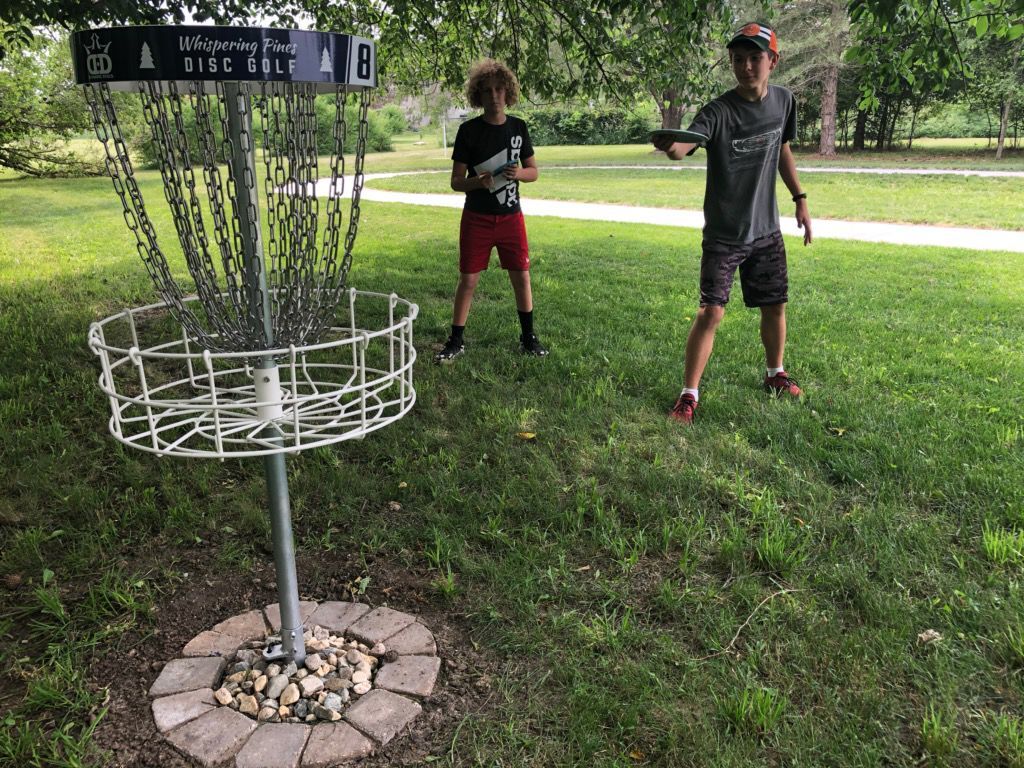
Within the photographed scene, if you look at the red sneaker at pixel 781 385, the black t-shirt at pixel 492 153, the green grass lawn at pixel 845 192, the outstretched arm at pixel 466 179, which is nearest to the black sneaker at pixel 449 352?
the black t-shirt at pixel 492 153

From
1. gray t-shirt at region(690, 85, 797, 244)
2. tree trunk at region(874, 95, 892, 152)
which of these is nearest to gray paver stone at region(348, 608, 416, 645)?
gray t-shirt at region(690, 85, 797, 244)

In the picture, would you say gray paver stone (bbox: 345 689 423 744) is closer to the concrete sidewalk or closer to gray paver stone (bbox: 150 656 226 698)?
gray paver stone (bbox: 150 656 226 698)

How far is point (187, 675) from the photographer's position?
229 centimetres

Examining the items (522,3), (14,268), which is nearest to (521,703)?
(522,3)

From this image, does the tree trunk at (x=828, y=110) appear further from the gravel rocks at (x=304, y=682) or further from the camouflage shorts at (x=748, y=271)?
the gravel rocks at (x=304, y=682)

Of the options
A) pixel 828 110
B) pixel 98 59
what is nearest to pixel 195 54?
pixel 98 59

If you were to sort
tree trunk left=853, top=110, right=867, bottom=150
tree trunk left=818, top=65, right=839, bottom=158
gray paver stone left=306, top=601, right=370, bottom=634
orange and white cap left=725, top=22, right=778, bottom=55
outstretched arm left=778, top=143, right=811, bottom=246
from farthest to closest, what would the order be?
1. tree trunk left=853, top=110, right=867, bottom=150
2. tree trunk left=818, top=65, right=839, bottom=158
3. outstretched arm left=778, top=143, right=811, bottom=246
4. orange and white cap left=725, top=22, right=778, bottom=55
5. gray paver stone left=306, top=601, right=370, bottom=634

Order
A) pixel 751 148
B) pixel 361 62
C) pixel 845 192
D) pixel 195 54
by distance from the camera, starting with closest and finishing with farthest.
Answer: pixel 195 54 < pixel 361 62 < pixel 751 148 < pixel 845 192

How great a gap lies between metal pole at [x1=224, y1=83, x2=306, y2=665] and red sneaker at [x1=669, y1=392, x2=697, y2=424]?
7.62 ft

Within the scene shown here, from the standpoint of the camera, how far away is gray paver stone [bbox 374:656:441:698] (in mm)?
2246

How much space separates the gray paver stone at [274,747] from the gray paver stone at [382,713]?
0.46 feet

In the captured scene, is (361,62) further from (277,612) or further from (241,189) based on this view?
(277,612)

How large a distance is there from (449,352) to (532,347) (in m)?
0.55

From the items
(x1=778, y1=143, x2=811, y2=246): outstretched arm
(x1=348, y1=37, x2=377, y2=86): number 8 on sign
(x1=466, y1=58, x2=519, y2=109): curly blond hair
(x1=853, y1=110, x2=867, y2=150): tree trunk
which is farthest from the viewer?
(x1=853, y1=110, x2=867, y2=150): tree trunk
